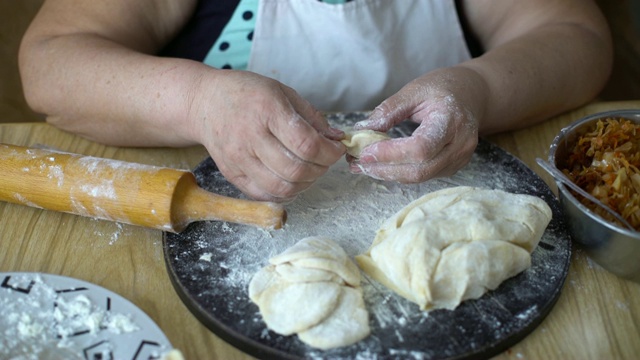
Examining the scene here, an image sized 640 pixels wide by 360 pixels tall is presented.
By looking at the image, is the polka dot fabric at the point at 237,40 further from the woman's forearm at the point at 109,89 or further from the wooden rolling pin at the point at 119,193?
the wooden rolling pin at the point at 119,193

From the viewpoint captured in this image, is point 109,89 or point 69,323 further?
point 109,89

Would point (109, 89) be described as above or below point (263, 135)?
below

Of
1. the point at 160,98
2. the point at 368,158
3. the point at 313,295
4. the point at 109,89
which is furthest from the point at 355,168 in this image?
the point at 109,89

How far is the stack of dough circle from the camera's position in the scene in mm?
917

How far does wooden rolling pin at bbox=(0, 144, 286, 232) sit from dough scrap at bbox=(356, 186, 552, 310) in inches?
7.6

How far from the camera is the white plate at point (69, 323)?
35.8 inches

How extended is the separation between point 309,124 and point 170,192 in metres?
0.26

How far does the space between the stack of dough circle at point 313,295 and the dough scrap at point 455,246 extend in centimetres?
7

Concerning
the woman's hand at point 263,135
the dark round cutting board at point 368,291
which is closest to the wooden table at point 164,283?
the dark round cutting board at point 368,291

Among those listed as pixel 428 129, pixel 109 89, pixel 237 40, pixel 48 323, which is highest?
pixel 428 129

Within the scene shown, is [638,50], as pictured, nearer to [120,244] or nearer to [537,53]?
[537,53]

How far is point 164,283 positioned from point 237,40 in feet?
2.02

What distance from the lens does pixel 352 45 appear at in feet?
4.78

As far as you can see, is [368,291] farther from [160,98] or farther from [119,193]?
[160,98]
